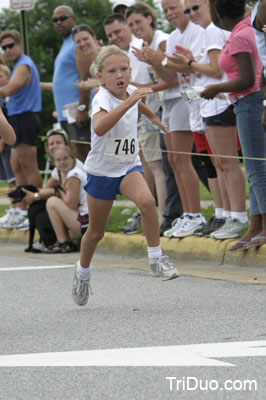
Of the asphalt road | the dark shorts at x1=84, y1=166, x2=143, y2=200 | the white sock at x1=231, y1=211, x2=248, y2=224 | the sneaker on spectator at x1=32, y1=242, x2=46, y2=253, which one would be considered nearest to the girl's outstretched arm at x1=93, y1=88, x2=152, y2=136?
the dark shorts at x1=84, y1=166, x2=143, y2=200

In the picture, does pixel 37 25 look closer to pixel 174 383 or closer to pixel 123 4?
pixel 123 4

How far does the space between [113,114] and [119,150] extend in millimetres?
341

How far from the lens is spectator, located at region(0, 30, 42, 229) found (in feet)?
37.7

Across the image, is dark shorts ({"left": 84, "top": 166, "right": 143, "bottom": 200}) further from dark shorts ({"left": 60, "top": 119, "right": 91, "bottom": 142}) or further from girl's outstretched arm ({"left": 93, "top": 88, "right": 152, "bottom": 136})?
dark shorts ({"left": 60, "top": 119, "right": 91, "bottom": 142})

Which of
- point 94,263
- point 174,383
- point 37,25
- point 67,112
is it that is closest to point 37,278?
point 94,263

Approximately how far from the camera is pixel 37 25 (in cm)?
5866

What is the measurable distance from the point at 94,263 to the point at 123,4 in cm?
349

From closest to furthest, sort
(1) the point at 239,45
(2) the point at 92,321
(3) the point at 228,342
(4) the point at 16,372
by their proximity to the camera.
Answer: (4) the point at 16,372 < (3) the point at 228,342 < (2) the point at 92,321 < (1) the point at 239,45

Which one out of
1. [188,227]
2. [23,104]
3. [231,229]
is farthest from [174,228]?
[23,104]

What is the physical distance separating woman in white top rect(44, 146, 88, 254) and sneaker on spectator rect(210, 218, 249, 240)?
84.2 inches

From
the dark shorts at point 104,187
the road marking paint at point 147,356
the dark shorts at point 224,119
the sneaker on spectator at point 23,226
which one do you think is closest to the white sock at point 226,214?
the dark shorts at point 224,119

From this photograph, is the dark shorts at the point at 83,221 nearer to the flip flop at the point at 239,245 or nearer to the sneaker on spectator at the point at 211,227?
the sneaker on spectator at the point at 211,227

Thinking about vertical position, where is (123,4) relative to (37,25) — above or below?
above

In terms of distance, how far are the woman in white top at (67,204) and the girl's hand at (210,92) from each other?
2.69m
